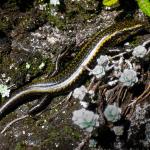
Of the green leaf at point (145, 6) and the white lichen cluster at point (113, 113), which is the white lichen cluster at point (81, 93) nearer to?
the white lichen cluster at point (113, 113)

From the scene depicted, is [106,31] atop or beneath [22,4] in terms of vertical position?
beneath

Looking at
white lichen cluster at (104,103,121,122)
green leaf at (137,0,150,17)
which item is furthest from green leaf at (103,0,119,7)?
white lichen cluster at (104,103,121,122)

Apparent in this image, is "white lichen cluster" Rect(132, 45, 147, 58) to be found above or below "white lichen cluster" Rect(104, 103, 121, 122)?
above

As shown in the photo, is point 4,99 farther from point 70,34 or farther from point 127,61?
point 127,61

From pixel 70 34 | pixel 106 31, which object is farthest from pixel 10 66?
pixel 106 31

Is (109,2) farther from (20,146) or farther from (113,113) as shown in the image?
(20,146)

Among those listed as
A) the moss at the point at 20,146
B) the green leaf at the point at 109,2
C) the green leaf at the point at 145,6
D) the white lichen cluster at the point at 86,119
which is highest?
the green leaf at the point at 109,2

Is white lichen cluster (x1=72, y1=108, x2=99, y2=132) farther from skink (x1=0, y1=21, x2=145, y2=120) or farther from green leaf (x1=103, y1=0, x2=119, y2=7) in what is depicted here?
green leaf (x1=103, y1=0, x2=119, y2=7)

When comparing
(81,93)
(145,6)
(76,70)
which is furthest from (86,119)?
(145,6)

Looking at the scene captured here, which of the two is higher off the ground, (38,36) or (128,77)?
(38,36)

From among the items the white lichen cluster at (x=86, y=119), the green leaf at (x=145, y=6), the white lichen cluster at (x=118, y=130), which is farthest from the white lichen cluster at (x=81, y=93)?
the green leaf at (x=145, y=6)

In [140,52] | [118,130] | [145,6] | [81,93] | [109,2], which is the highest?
[109,2]
